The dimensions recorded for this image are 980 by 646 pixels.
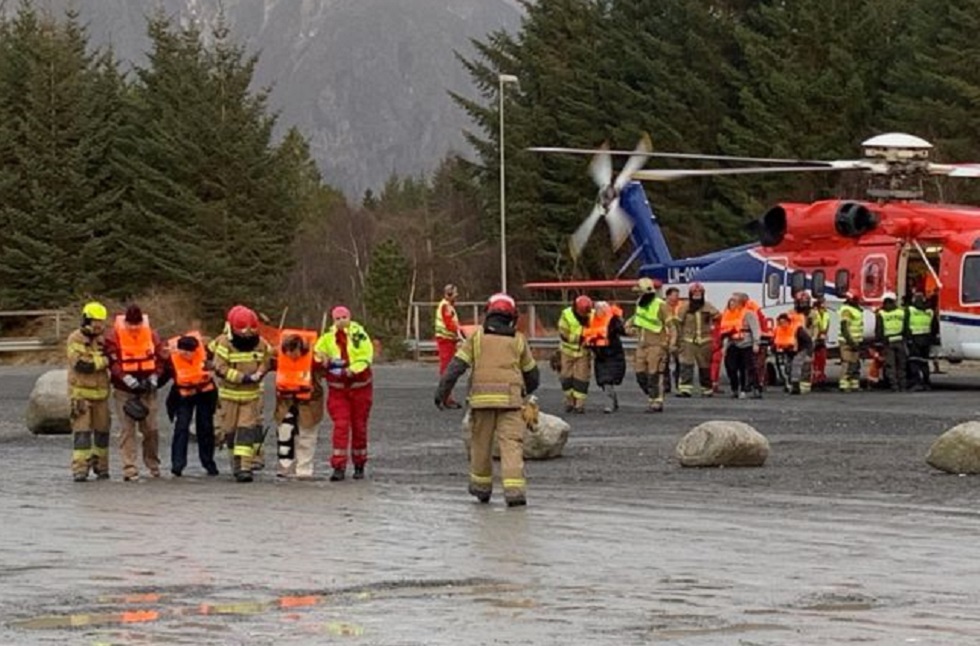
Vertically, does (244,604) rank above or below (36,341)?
Answer: below

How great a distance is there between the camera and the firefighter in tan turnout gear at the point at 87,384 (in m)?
20.0

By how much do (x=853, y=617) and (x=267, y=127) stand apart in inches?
2205

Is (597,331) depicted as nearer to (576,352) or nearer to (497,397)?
(576,352)

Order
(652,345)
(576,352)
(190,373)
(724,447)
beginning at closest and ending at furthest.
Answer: (724,447) < (190,373) < (576,352) < (652,345)

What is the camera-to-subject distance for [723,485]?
61.3 feet

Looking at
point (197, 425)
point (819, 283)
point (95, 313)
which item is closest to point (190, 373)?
point (197, 425)

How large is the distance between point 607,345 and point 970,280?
7.54 metres

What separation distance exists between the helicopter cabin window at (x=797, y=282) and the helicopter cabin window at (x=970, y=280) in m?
3.21

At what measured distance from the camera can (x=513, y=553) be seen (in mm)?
13781

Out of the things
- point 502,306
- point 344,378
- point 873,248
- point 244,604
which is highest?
point 873,248

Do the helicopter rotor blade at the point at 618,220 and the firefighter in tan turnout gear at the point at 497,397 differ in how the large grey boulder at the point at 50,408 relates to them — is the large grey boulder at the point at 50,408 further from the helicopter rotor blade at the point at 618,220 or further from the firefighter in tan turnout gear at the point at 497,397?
the helicopter rotor blade at the point at 618,220

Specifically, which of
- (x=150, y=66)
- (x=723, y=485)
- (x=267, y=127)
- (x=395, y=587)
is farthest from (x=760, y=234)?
(x=150, y=66)

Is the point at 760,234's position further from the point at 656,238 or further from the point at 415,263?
the point at 415,263

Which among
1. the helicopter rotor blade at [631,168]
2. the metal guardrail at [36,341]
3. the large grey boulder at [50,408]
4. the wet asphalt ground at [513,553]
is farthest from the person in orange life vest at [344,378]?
the metal guardrail at [36,341]
